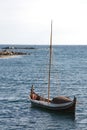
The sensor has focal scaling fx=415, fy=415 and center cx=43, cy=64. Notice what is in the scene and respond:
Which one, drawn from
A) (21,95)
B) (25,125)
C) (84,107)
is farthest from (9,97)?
(25,125)

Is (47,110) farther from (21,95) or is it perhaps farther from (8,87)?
(8,87)

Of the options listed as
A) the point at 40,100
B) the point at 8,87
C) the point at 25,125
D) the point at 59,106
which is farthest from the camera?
the point at 8,87

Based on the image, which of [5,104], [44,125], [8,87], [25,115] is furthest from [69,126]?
[8,87]

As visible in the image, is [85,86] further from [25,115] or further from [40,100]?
[25,115]

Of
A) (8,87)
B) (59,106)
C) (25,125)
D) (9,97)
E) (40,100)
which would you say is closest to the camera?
(25,125)

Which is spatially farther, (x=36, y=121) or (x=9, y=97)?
(x=9, y=97)

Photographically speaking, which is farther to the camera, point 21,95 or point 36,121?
point 21,95

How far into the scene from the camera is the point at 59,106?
174ft

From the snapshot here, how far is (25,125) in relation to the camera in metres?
48.2

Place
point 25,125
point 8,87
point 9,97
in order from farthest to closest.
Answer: point 8,87 → point 9,97 → point 25,125

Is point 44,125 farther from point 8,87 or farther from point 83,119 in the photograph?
point 8,87

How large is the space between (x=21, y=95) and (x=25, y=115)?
15.5 m

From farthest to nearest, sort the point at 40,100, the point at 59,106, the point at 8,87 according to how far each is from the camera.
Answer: the point at 8,87
the point at 40,100
the point at 59,106

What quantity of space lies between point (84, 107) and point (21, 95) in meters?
14.2
